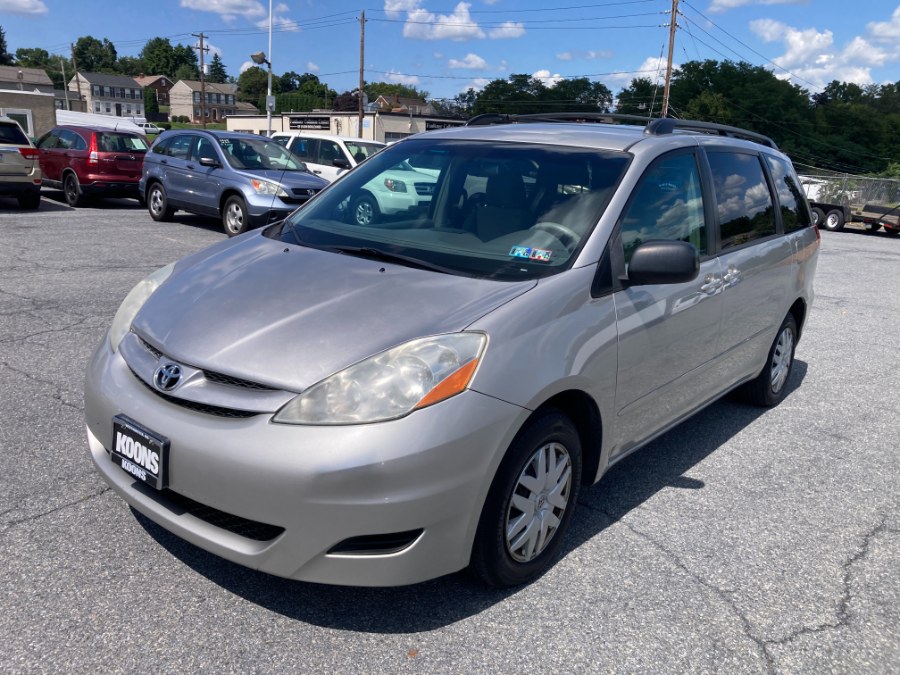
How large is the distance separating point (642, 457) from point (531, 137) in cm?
190

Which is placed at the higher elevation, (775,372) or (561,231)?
(561,231)

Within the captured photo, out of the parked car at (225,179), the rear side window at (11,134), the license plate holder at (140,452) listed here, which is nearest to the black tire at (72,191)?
the rear side window at (11,134)

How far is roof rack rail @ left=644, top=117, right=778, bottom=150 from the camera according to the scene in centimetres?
394

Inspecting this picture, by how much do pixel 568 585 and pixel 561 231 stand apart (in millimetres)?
1479

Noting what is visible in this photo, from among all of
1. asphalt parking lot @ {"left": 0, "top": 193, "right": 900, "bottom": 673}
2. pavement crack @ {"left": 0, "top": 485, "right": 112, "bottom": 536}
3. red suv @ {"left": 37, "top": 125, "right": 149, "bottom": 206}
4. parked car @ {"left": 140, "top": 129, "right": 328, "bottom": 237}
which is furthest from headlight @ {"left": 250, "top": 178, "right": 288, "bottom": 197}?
pavement crack @ {"left": 0, "top": 485, "right": 112, "bottom": 536}

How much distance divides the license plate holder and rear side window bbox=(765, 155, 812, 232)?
4.17 m

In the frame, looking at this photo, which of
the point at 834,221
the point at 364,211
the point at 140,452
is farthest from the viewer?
the point at 834,221

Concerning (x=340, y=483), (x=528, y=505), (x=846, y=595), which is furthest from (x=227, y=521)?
(x=846, y=595)

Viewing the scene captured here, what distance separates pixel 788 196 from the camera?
5.24 meters

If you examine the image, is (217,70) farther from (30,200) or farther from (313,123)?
(30,200)

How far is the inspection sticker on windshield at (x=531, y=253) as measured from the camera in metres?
3.20

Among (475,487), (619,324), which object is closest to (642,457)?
(619,324)

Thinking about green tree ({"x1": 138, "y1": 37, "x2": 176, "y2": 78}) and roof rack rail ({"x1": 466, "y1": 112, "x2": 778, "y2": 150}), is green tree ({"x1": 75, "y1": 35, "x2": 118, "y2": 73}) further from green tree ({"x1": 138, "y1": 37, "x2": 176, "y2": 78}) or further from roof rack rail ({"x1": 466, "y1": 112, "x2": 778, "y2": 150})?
roof rack rail ({"x1": 466, "y1": 112, "x2": 778, "y2": 150})

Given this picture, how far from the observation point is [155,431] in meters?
2.59
